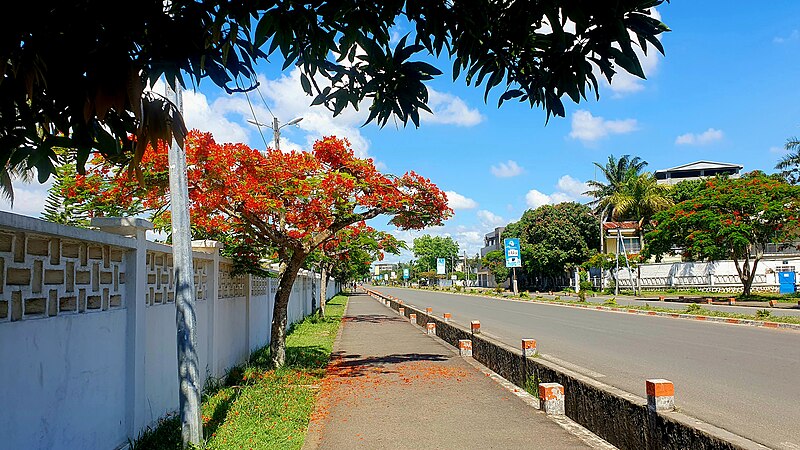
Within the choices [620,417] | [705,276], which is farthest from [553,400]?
[705,276]

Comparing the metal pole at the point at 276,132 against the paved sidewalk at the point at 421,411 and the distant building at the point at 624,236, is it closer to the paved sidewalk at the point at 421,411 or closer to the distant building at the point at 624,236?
the paved sidewalk at the point at 421,411

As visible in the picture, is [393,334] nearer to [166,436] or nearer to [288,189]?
[288,189]

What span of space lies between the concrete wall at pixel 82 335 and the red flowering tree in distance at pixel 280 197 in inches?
108

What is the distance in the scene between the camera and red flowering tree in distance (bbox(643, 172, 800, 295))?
3109 centimetres

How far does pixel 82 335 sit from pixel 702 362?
11172 millimetres

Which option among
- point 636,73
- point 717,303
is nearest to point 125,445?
point 636,73

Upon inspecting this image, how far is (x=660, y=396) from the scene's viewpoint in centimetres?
570

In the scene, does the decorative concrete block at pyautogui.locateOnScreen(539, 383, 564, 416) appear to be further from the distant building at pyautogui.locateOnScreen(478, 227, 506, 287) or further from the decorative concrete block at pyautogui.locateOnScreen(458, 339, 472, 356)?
the distant building at pyautogui.locateOnScreen(478, 227, 506, 287)

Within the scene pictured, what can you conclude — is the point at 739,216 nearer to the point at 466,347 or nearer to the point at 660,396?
the point at 466,347

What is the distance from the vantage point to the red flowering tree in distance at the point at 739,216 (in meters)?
31.1

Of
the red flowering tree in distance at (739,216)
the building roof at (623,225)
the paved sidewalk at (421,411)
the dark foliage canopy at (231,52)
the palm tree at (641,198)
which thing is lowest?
the paved sidewalk at (421,411)

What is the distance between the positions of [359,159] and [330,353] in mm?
5398

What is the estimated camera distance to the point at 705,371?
1134 centimetres

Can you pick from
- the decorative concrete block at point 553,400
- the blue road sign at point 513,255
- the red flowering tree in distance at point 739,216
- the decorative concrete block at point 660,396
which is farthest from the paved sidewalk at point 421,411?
the blue road sign at point 513,255
